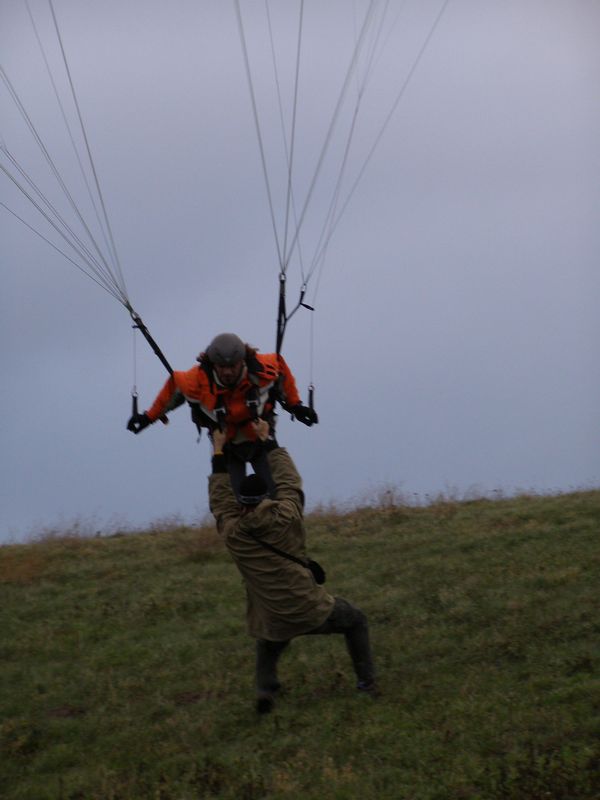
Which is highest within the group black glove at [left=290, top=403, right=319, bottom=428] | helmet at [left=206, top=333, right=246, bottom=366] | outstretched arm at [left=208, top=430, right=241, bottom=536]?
helmet at [left=206, top=333, right=246, bottom=366]

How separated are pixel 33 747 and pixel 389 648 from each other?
3.18m

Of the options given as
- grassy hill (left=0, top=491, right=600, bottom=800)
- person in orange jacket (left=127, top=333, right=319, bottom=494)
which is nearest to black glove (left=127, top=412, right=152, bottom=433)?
person in orange jacket (left=127, top=333, right=319, bottom=494)

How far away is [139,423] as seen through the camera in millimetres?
8609

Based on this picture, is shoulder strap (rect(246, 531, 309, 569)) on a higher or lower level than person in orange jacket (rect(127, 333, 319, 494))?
lower

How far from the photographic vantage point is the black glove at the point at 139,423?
8594 mm

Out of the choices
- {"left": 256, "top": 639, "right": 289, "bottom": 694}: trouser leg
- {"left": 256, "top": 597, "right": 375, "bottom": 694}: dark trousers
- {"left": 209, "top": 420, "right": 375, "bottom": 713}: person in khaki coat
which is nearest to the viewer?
{"left": 209, "top": 420, "right": 375, "bottom": 713}: person in khaki coat

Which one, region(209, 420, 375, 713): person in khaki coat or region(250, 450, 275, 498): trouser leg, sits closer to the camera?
region(209, 420, 375, 713): person in khaki coat

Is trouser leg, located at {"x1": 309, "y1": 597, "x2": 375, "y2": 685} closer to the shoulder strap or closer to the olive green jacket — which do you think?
the olive green jacket

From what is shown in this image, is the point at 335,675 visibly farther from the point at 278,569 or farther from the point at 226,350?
the point at 226,350

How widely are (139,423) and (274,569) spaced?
63.6 inches

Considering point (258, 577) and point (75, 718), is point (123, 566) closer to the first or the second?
point (75, 718)

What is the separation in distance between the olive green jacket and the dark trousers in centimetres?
12

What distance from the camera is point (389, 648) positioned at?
9.62 m

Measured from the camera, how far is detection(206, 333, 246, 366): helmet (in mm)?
8156
